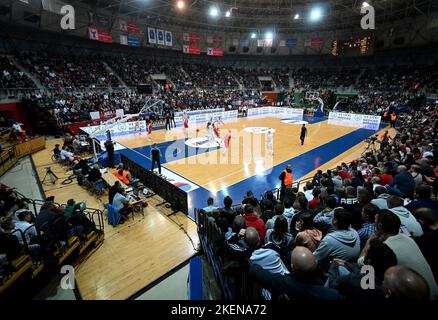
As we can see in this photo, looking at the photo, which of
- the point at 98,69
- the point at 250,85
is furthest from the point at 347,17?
the point at 98,69

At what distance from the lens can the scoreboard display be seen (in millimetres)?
32219

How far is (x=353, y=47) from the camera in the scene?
112 ft

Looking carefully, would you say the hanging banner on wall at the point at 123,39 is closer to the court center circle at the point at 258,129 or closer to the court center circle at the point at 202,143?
the court center circle at the point at 202,143

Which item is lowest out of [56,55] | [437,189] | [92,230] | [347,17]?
[92,230]

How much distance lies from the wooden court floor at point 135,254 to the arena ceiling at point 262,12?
28.3 meters

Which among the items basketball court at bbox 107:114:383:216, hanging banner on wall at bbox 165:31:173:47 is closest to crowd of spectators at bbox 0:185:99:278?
basketball court at bbox 107:114:383:216

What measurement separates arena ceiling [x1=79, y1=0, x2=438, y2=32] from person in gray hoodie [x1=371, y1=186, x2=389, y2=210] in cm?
3006

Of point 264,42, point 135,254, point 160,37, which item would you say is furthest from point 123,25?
point 135,254

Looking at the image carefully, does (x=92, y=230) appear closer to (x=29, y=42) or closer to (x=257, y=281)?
(x=257, y=281)

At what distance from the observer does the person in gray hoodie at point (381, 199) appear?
5040mm

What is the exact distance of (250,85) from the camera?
156 feet

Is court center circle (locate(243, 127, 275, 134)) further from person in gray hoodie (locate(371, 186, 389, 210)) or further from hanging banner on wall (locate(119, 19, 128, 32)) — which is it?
hanging banner on wall (locate(119, 19, 128, 32))

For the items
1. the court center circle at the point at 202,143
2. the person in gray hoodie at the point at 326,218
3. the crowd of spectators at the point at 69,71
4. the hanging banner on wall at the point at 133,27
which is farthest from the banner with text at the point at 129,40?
the person in gray hoodie at the point at 326,218

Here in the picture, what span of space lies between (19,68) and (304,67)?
1850 inches
